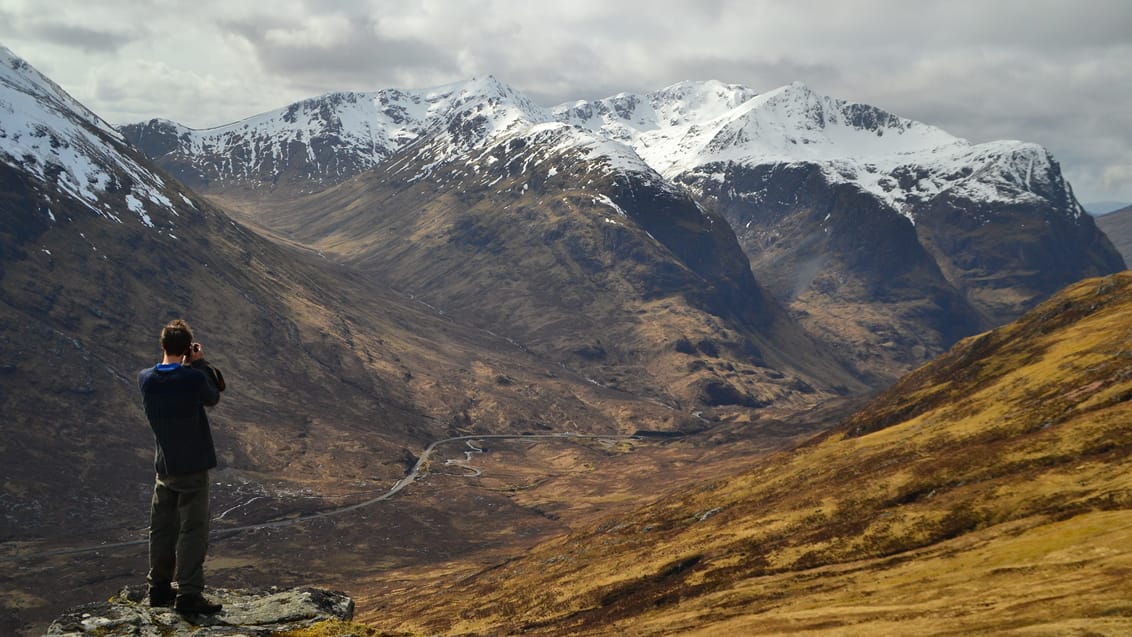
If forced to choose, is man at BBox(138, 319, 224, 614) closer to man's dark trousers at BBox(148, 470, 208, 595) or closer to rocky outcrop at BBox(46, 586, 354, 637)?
man's dark trousers at BBox(148, 470, 208, 595)

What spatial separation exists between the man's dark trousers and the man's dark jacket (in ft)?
1.25

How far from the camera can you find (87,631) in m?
21.2

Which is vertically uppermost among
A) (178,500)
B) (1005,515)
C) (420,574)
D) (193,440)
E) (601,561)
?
(193,440)

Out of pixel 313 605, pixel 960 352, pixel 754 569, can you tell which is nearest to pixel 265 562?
pixel 754 569

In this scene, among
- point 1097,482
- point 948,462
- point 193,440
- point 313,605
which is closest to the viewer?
point 193,440

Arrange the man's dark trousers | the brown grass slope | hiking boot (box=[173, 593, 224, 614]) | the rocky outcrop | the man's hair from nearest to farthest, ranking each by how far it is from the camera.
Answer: the man's hair < the man's dark trousers < the rocky outcrop < hiking boot (box=[173, 593, 224, 614]) < the brown grass slope

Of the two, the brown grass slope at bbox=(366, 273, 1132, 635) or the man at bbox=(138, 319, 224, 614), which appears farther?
the brown grass slope at bbox=(366, 273, 1132, 635)

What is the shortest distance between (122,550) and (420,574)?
69.1 metres

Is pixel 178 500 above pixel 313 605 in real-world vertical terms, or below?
above

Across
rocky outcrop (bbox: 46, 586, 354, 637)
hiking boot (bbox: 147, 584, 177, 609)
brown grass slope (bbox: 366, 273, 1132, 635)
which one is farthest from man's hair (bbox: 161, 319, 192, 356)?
brown grass slope (bbox: 366, 273, 1132, 635)

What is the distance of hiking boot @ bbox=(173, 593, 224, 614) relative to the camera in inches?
879

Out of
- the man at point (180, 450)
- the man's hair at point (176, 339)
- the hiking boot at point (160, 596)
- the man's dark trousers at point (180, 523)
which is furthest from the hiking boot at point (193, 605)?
the man's hair at point (176, 339)

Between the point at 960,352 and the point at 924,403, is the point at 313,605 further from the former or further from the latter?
the point at 960,352

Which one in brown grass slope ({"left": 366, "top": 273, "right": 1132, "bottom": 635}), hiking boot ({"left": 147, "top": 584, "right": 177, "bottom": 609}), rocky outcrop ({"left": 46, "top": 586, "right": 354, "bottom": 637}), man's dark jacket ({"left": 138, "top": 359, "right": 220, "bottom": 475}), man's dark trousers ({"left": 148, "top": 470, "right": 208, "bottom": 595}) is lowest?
brown grass slope ({"left": 366, "top": 273, "right": 1132, "bottom": 635})
